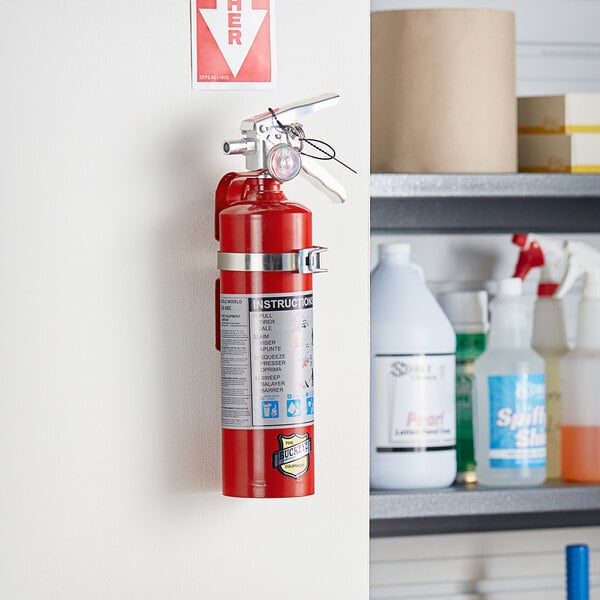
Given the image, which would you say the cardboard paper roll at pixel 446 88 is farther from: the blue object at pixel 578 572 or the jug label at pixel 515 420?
the blue object at pixel 578 572

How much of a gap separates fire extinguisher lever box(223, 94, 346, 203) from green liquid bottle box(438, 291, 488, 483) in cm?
58

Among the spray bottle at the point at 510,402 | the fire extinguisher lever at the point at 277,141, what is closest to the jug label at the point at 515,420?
the spray bottle at the point at 510,402

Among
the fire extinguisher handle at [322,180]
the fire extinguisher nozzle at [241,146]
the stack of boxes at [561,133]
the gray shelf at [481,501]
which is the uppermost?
the stack of boxes at [561,133]

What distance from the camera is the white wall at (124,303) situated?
1.14 meters

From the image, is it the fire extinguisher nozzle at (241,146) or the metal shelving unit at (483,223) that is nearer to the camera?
the fire extinguisher nozzle at (241,146)

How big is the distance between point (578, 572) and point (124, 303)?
841 mm

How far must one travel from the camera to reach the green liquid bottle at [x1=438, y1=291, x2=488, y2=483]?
1621 millimetres

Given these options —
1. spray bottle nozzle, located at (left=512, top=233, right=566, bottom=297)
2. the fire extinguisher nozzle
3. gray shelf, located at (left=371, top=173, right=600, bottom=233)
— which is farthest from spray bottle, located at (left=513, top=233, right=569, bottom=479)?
the fire extinguisher nozzle

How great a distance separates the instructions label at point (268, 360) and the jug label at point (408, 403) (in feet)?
1.35

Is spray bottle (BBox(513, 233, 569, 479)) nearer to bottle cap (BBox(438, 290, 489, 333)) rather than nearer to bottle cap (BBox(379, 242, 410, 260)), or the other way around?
bottle cap (BBox(438, 290, 489, 333))

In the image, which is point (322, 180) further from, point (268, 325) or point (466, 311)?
point (466, 311)

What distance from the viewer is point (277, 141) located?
1114 millimetres

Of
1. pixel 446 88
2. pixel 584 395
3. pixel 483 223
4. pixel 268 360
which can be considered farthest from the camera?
pixel 483 223

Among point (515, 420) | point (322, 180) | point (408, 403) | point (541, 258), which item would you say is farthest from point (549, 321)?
point (322, 180)
